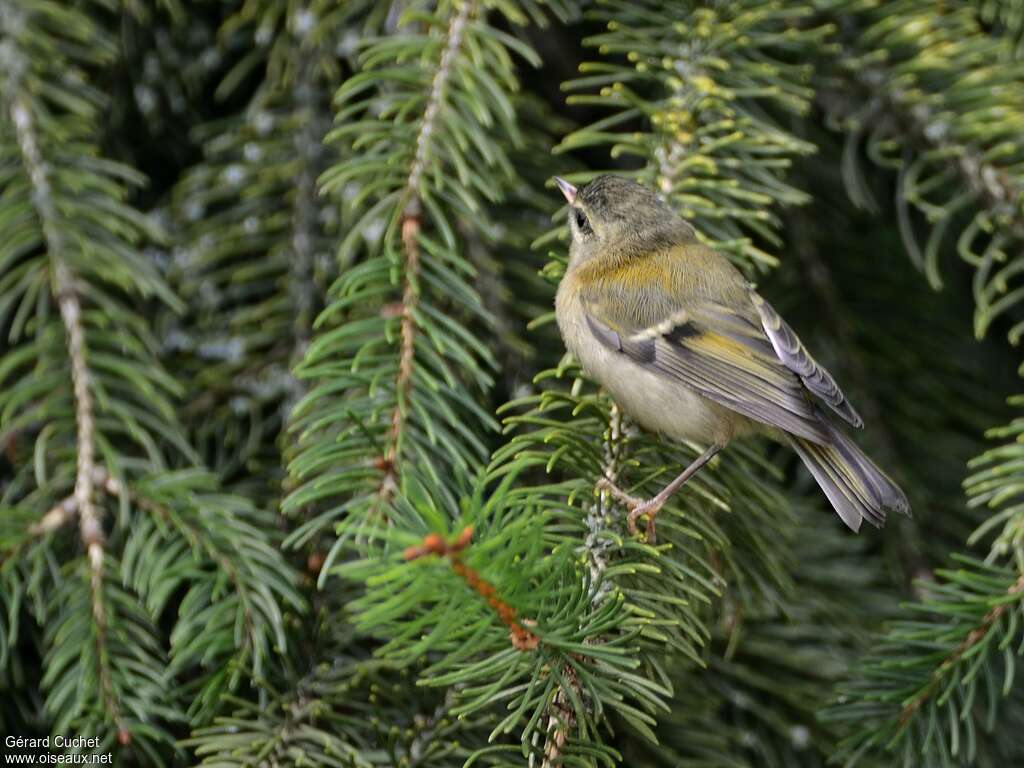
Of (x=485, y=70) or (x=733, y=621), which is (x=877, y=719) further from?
(x=485, y=70)

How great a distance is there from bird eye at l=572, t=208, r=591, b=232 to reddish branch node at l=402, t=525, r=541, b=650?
40.4 inches

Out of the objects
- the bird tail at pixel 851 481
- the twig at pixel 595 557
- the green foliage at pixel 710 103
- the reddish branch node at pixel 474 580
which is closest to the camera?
the reddish branch node at pixel 474 580

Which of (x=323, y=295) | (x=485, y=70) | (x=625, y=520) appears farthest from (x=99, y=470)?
(x=485, y=70)

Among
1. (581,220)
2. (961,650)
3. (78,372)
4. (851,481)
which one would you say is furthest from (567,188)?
(961,650)

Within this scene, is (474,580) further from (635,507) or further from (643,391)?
(643,391)

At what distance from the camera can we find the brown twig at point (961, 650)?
4.95 ft

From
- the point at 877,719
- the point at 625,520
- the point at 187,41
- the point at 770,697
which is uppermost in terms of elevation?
the point at 187,41

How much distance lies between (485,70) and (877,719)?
118 centimetres

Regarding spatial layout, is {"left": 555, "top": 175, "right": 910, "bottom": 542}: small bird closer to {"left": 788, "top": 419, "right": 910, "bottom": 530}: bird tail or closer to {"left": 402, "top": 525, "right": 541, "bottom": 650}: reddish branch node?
{"left": 788, "top": 419, "right": 910, "bottom": 530}: bird tail

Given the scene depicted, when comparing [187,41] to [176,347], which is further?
[187,41]

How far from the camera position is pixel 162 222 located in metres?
2.06

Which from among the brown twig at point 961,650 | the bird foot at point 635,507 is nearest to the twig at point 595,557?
the bird foot at point 635,507

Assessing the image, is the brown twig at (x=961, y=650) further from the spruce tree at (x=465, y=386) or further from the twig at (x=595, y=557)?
the twig at (x=595, y=557)

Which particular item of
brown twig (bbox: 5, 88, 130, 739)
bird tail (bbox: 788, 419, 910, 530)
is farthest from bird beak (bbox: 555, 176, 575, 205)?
brown twig (bbox: 5, 88, 130, 739)
